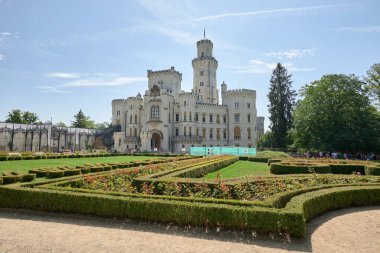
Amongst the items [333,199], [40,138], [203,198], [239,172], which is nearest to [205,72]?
[40,138]

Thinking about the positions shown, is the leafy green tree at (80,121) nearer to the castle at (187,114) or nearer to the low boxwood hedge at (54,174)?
the castle at (187,114)

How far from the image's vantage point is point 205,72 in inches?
2436

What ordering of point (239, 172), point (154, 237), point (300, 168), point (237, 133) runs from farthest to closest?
point (237, 133), point (239, 172), point (300, 168), point (154, 237)

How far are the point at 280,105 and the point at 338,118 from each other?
1622 centimetres

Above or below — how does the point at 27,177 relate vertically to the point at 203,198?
above

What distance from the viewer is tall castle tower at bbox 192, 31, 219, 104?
61.6m

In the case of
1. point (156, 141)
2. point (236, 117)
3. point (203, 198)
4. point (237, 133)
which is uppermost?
point (236, 117)

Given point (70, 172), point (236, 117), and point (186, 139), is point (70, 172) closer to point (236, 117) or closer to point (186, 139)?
point (186, 139)

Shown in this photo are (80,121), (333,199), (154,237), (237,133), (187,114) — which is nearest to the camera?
(154,237)

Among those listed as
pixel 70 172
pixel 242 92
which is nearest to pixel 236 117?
pixel 242 92

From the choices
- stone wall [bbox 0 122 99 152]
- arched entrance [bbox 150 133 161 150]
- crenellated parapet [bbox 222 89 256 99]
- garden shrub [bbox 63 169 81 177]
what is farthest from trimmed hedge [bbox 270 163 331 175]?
stone wall [bbox 0 122 99 152]

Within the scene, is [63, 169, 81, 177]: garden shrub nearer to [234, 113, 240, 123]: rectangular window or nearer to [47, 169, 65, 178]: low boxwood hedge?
[47, 169, 65, 178]: low boxwood hedge

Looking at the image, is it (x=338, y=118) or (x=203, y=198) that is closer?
(x=203, y=198)

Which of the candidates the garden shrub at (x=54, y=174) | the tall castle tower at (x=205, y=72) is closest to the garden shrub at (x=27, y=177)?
the garden shrub at (x=54, y=174)
